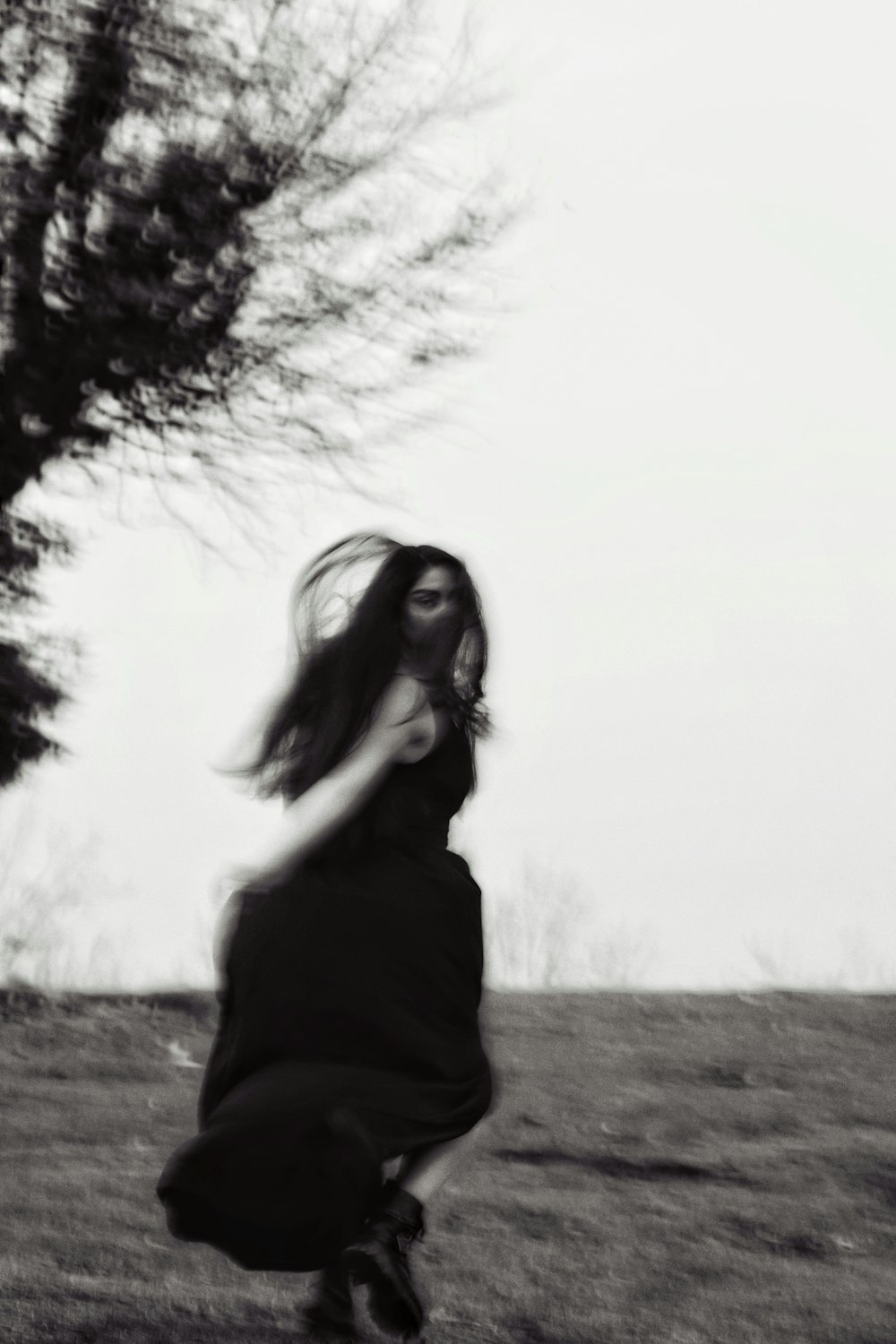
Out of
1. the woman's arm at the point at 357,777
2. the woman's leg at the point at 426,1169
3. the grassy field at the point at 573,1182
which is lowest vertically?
the grassy field at the point at 573,1182

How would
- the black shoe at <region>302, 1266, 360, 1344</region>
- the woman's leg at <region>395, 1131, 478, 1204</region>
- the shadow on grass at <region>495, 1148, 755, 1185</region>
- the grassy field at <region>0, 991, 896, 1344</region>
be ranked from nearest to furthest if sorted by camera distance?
the black shoe at <region>302, 1266, 360, 1344</region>, the woman's leg at <region>395, 1131, 478, 1204</region>, the grassy field at <region>0, 991, 896, 1344</region>, the shadow on grass at <region>495, 1148, 755, 1185</region>

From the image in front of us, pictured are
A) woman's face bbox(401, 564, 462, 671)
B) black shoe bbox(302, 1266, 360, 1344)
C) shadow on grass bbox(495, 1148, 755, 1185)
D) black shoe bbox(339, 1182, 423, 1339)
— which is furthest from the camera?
shadow on grass bbox(495, 1148, 755, 1185)

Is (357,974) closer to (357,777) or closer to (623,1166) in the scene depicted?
(357,777)

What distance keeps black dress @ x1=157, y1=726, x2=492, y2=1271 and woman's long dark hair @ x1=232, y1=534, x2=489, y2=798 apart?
18 cm

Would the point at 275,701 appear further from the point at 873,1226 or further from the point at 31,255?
the point at 31,255

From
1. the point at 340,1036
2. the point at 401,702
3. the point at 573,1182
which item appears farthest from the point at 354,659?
the point at 573,1182

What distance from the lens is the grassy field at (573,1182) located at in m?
4.93

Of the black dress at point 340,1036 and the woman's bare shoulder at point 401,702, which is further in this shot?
the woman's bare shoulder at point 401,702

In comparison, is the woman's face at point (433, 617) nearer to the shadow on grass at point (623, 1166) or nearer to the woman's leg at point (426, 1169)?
the woman's leg at point (426, 1169)

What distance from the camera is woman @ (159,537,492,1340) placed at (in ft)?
12.4

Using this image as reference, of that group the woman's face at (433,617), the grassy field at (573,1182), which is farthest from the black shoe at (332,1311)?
the woman's face at (433,617)

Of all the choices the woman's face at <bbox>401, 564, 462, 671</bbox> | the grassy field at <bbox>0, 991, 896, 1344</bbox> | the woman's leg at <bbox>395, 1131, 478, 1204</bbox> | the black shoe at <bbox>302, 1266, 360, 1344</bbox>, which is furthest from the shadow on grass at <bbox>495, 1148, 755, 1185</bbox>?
the woman's face at <bbox>401, 564, 462, 671</bbox>

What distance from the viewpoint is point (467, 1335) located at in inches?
186

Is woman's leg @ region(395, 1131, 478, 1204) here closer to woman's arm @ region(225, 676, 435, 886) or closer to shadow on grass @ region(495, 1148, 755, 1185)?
woman's arm @ region(225, 676, 435, 886)
